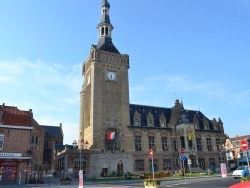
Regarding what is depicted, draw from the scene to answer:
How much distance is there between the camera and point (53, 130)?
294 feet

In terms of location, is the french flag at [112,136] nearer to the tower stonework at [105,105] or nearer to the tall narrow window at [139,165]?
the tower stonework at [105,105]

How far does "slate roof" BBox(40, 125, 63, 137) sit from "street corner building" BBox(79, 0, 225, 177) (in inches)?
1273

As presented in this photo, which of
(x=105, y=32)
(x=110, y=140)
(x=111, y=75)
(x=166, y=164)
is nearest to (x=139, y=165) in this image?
(x=166, y=164)

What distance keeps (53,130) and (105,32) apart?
4388 centimetres

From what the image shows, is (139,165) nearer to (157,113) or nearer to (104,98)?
(157,113)

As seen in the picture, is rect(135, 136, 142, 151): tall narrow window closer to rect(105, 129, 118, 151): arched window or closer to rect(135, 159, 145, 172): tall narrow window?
rect(135, 159, 145, 172): tall narrow window

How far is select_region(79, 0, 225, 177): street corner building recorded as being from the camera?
169 feet

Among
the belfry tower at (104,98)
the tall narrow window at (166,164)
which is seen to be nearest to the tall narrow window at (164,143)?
the tall narrow window at (166,164)

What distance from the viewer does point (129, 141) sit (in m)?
53.8

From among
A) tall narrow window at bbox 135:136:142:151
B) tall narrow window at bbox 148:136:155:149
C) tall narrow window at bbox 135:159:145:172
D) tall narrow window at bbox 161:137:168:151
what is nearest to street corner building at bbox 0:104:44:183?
tall narrow window at bbox 135:159:145:172

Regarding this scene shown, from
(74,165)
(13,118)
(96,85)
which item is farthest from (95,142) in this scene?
(13,118)

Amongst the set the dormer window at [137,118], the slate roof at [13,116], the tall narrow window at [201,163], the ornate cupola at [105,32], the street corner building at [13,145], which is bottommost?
the tall narrow window at [201,163]

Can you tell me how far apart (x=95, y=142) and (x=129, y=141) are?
7.78 metres

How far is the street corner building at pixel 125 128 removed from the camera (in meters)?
51.4
